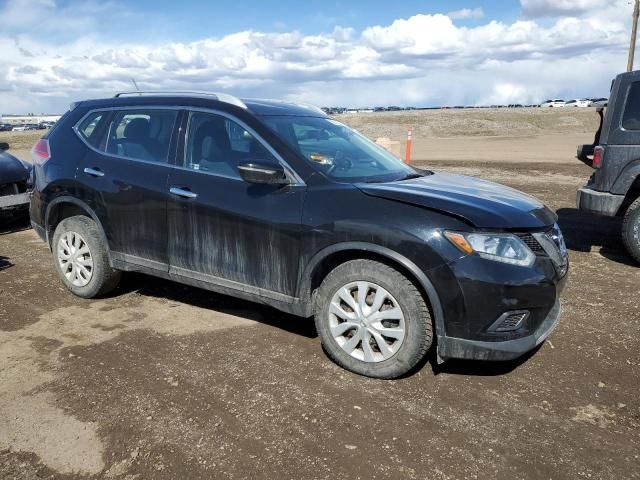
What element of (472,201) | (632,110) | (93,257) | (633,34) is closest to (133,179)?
(93,257)

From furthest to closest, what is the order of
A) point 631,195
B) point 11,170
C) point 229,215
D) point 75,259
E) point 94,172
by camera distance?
1. point 11,170
2. point 631,195
3. point 75,259
4. point 94,172
5. point 229,215

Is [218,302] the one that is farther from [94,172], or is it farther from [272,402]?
[272,402]

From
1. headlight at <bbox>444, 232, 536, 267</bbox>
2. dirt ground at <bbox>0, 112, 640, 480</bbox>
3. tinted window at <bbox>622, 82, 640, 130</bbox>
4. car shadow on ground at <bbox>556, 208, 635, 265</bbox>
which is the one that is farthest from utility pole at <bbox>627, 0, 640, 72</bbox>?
headlight at <bbox>444, 232, 536, 267</bbox>

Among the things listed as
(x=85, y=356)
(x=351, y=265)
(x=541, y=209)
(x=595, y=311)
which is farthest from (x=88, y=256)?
(x=595, y=311)

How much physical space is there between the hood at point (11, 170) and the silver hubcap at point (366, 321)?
21.1 ft

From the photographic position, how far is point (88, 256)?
4922mm

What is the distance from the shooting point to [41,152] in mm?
5074

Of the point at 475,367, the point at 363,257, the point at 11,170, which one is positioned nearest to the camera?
the point at 363,257

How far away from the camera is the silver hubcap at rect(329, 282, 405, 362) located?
11.2 feet

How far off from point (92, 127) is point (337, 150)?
7.48ft

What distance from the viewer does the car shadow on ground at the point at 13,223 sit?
328 inches

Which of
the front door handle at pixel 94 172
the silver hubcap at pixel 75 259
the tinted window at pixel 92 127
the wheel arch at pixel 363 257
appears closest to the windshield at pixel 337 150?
the wheel arch at pixel 363 257

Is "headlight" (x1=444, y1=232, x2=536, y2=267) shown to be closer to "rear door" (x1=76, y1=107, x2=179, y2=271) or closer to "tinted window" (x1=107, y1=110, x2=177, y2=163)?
"rear door" (x1=76, y1=107, x2=179, y2=271)

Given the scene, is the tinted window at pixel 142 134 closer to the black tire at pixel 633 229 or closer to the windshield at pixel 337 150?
the windshield at pixel 337 150
